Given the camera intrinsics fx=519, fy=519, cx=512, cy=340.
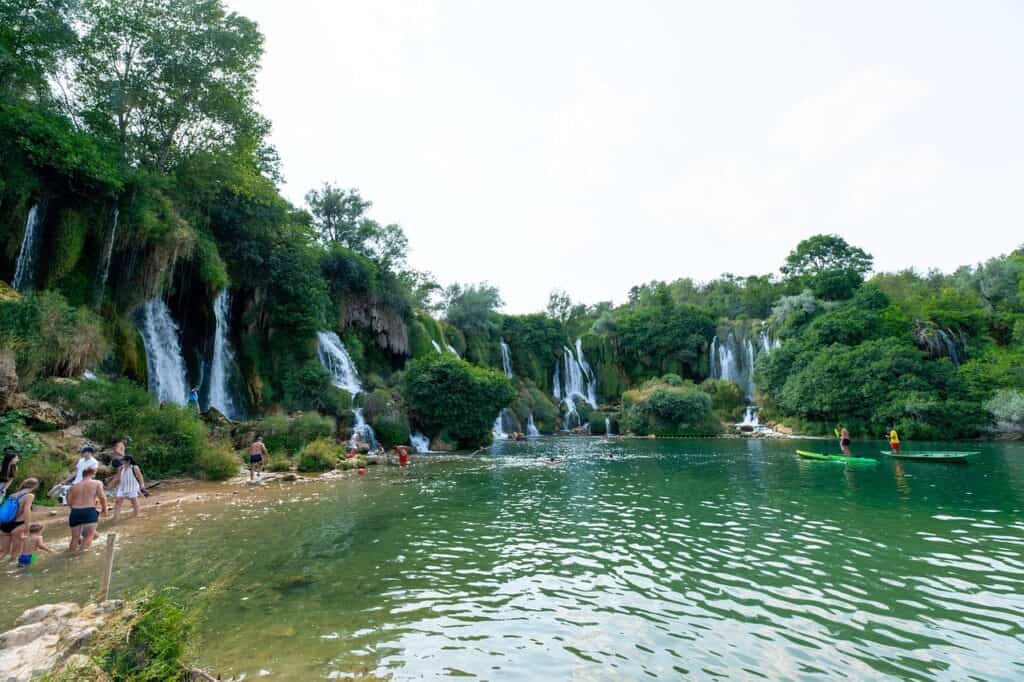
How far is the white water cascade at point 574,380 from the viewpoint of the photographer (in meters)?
54.4

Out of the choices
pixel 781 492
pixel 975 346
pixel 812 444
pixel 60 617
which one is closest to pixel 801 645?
pixel 60 617

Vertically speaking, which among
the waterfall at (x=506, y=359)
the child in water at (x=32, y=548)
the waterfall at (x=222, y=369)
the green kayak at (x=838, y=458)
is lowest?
the green kayak at (x=838, y=458)

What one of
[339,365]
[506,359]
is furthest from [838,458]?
[506,359]

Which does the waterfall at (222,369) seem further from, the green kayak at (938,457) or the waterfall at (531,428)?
the green kayak at (938,457)

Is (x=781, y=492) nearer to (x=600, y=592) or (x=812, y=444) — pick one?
(x=600, y=592)

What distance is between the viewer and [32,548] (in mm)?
8164

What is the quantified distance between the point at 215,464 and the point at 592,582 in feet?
45.9

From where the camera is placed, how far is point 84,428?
1370 centimetres

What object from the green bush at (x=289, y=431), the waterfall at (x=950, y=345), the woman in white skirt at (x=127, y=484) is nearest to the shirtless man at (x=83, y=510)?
the woman in white skirt at (x=127, y=484)

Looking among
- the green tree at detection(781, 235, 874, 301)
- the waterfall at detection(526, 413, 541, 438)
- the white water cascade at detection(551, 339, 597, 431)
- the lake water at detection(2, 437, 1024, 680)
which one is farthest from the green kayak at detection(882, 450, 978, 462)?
the green tree at detection(781, 235, 874, 301)

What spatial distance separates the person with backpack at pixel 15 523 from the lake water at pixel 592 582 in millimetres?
676

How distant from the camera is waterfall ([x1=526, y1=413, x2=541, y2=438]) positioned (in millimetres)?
45031

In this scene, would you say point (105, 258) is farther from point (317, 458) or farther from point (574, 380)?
point (574, 380)

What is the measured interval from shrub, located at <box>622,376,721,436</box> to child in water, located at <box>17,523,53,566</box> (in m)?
39.5
